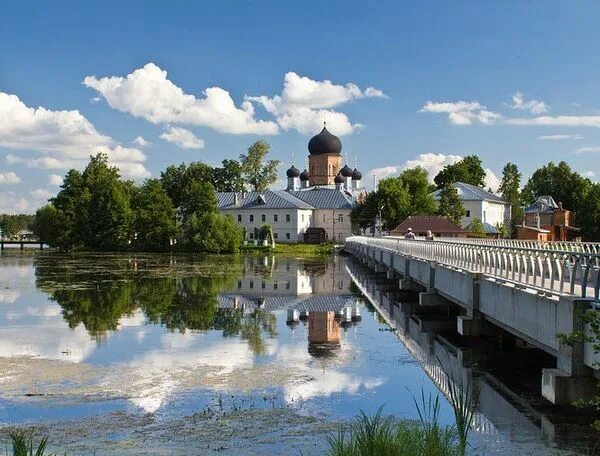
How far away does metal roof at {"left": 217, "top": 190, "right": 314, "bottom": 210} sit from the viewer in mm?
116062

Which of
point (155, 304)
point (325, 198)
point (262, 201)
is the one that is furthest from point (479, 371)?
point (325, 198)

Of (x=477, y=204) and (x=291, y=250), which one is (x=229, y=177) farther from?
(x=477, y=204)

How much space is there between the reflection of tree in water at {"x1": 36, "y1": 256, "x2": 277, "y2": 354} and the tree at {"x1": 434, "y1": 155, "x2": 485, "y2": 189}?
80.8 meters

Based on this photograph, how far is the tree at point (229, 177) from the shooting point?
130375 millimetres

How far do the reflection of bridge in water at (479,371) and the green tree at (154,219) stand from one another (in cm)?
6958

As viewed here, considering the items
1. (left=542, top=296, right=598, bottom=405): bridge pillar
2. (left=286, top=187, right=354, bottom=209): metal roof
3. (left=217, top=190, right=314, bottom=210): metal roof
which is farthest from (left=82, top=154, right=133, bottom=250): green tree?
(left=542, top=296, right=598, bottom=405): bridge pillar

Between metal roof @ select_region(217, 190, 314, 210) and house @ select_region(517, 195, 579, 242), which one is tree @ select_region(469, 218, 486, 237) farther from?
metal roof @ select_region(217, 190, 314, 210)

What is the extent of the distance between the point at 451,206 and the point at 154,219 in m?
40.3

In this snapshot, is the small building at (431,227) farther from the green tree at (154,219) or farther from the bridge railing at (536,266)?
the bridge railing at (536,266)

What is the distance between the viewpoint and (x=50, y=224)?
111 metres

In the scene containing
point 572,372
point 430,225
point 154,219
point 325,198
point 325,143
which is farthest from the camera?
point 325,143

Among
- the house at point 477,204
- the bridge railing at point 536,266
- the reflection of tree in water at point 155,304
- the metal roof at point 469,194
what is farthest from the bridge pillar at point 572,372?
the metal roof at point 469,194

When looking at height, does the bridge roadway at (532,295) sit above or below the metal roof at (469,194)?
below

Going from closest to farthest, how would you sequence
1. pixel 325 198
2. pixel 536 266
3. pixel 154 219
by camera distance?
pixel 536 266 → pixel 154 219 → pixel 325 198
